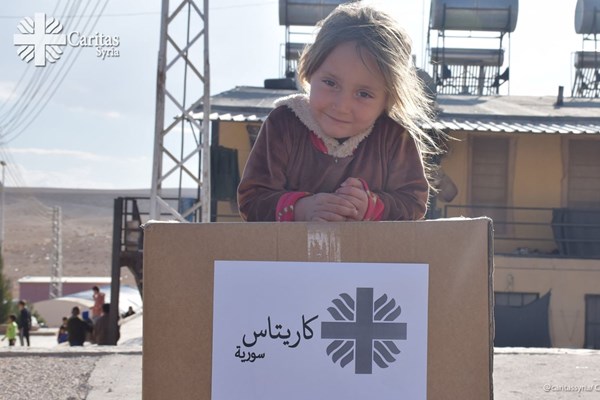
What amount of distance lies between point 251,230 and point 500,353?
4.02 meters

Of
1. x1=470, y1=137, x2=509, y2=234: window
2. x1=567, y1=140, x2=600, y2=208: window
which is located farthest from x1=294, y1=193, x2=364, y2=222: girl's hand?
x1=567, y1=140, x2=600, y2=208: window

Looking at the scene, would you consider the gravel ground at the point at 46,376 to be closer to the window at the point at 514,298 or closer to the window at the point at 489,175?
the window at the point at 514,298

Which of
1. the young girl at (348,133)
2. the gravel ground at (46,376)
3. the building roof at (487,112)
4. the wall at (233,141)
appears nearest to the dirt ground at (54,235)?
the building roof at (487,112)

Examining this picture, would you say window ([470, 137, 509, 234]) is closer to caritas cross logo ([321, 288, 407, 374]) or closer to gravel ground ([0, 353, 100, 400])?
gravel ground ([0, 353, 100, 400])

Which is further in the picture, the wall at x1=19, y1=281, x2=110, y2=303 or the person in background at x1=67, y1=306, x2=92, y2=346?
the wall at x1=19, y1=281, x2=110, y2=303

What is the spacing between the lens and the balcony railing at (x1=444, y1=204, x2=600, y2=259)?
1280 cm

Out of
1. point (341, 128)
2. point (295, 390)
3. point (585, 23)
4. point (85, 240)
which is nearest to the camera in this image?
point (295, 390)

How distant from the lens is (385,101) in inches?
70.2

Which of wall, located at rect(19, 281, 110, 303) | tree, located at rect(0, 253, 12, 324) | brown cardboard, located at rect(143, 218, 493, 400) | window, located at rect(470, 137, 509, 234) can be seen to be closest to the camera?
brown cardboard, located at rect(143, 218, 493, 400)

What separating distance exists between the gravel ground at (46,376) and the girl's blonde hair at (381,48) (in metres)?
2.58

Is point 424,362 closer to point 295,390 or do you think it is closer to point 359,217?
point 295,390

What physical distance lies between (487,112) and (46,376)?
10530 millimetres

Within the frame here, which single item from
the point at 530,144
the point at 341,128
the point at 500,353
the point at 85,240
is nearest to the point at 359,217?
the point at 341,128

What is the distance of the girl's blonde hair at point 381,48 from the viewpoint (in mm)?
1703
